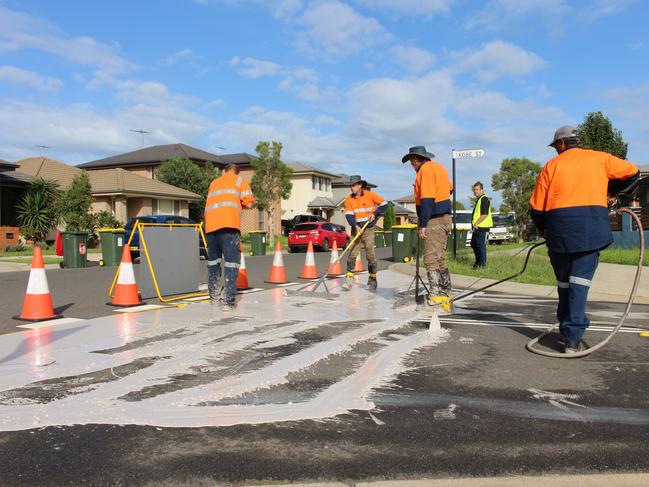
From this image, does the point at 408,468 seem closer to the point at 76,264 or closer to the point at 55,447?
the point at 55,447

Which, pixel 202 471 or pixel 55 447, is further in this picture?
pixel 55 447

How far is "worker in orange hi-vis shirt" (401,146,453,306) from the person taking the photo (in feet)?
22.8

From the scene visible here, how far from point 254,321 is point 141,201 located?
30647 millimetres

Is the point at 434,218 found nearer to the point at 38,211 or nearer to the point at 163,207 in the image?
the point at 38,211

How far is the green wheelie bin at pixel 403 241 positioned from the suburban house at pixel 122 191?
20.0 m

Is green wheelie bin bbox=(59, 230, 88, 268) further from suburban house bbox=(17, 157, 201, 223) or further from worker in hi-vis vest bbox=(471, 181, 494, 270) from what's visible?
suburban house bbox=(17, 157, 201, 223)

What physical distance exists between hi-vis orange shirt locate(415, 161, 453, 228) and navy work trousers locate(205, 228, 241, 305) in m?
2.46

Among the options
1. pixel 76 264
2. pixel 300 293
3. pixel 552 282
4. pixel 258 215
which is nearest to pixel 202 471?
pixel 300 293

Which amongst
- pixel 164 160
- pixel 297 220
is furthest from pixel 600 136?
pixel 164 160

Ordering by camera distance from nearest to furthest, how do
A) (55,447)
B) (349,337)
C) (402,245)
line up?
(55,447) → (349,337) → (402,245)

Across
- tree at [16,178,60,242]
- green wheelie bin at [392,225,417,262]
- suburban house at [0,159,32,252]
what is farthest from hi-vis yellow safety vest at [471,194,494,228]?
suburban house at [0,159,32,252]

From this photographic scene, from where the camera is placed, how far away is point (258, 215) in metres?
48.9

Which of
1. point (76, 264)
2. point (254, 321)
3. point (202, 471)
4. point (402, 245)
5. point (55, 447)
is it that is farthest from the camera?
point (402, 245)

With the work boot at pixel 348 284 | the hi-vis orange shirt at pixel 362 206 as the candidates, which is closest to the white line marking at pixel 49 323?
the work boot at pixel 348 284
